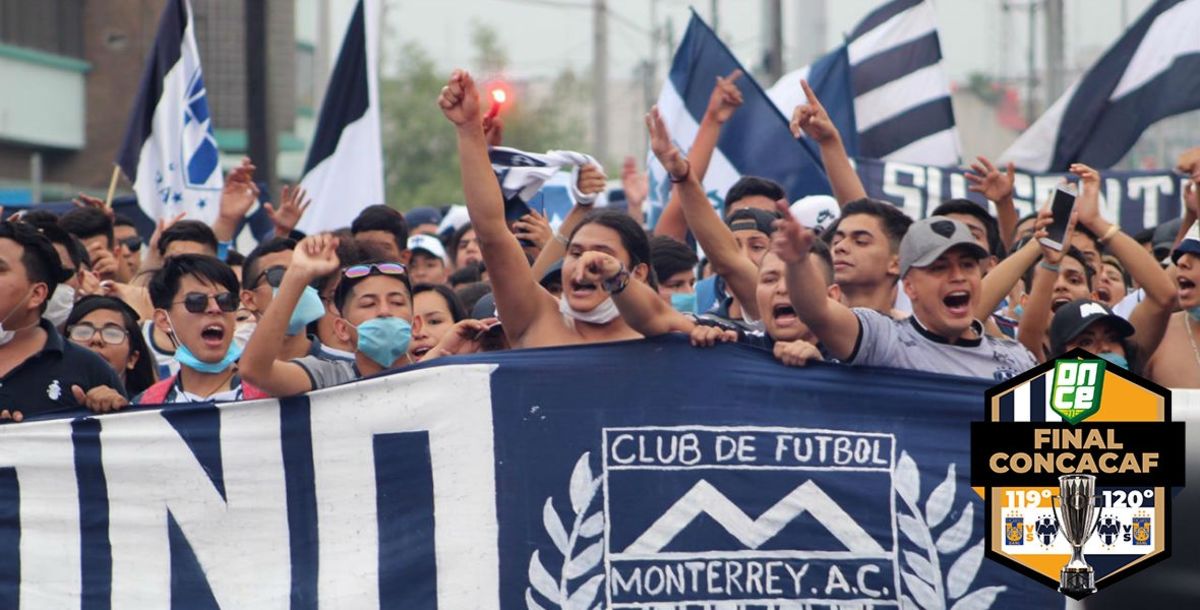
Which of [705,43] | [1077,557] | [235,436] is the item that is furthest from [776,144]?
[1077,557]

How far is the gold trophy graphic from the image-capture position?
4383 mm

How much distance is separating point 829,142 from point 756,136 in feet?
7.59

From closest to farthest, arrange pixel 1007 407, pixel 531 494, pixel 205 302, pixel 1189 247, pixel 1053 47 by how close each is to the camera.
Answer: pixel 1007 407 < pixel 531 494 < pixel 205 302 < pixel 1189 247 < pixel 1053 47

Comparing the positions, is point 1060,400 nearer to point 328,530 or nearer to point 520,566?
point 520,566

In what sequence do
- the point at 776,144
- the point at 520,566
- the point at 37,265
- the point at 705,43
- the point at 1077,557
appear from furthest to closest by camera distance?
the point at 705,43 → the point at 776,144 → the point at 37,265 → the point at 520,566 → the point at 1077,557

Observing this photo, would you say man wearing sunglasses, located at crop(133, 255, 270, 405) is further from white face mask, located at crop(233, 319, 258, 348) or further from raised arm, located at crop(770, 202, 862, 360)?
raised arm, located at crop(770, 202, 862, 360)

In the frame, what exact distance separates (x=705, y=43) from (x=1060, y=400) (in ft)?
21.2

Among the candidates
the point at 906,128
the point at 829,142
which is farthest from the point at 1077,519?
the point at 906,128

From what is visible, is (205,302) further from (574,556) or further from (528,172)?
(574,556)

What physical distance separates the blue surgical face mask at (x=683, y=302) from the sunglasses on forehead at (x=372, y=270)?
1.37m

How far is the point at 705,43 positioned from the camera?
10.9 meters

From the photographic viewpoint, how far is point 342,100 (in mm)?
11336

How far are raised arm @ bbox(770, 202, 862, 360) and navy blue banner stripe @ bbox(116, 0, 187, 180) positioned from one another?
254 inches

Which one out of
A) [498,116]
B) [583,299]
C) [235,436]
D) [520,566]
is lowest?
[520,566]
